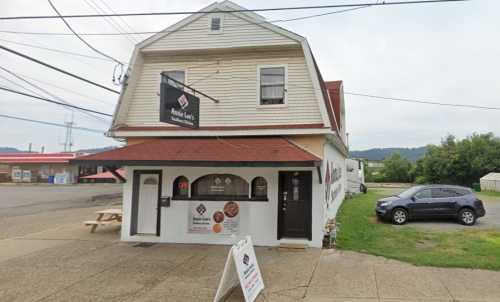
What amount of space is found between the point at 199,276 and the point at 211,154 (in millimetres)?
3320

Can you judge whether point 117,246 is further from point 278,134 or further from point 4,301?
point 278,134

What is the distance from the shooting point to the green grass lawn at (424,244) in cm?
757

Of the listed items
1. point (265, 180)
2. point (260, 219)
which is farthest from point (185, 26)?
point (260, 219)

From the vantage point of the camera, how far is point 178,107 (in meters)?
8.56

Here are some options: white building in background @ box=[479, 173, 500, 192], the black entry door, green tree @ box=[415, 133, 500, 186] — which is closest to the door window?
the black entry door

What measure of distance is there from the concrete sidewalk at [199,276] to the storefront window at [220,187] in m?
1.50

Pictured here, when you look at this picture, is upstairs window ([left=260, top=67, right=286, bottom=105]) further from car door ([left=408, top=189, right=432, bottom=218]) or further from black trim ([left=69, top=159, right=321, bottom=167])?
car door ([left=408, top=189, right=432, bottom=218])

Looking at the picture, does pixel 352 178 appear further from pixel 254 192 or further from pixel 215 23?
pixel 215 23

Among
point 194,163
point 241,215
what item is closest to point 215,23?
point 194,163

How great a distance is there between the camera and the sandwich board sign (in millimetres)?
5238

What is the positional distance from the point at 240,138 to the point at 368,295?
Answer: 224 inches

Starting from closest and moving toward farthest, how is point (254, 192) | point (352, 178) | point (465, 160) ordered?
point (254, 192), point (352, 178), point (465, 160)

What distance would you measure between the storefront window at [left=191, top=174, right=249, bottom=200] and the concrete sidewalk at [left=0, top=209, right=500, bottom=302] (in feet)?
4.92

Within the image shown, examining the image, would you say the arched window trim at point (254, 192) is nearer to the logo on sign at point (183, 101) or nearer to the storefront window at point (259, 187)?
the storefront window at point (259, 187)
